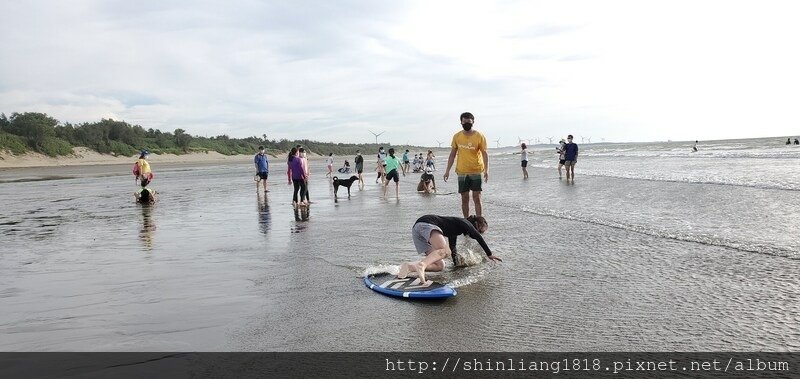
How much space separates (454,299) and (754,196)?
12456 millimetres

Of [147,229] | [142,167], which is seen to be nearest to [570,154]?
[142,167]

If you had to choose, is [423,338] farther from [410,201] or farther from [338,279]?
[410,201]

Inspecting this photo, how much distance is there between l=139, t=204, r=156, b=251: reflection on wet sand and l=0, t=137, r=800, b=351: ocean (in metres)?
0.08

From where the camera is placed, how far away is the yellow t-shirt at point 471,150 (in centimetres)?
950

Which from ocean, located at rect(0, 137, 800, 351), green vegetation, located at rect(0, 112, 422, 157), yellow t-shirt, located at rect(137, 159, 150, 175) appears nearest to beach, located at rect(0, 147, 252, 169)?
green vegetation, located at rect(0, 112, 422, 157)

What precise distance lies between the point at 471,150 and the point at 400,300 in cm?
433

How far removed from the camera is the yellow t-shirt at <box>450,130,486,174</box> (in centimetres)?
950

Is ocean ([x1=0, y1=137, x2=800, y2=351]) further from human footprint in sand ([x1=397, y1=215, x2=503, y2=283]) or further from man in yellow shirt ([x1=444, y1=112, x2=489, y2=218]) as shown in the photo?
man in yellow shirt ([x1=444, y1=112, x2=489, y2=218])

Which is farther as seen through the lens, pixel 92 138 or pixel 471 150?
pixel 92 138

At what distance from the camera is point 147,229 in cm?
1216

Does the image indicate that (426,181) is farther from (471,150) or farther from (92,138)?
(92,138)

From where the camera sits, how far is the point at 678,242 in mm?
8523

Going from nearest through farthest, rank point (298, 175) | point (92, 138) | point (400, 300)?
point (400, 300)
point (298, 175)
point (92, 138)

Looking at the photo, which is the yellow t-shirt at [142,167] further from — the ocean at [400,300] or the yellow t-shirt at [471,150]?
the yellow t-shirt at [471,150]
